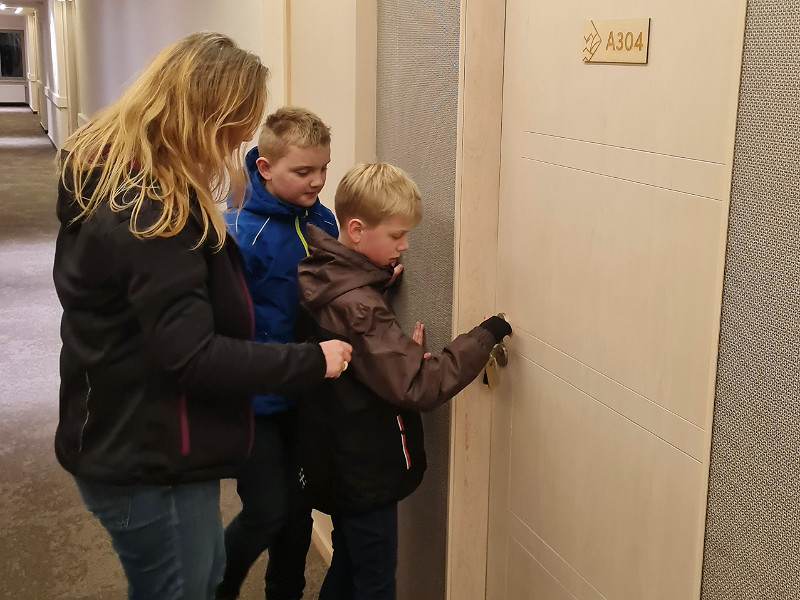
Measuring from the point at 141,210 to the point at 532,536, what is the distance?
3.28 feet

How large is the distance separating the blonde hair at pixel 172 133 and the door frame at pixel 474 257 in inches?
19.1

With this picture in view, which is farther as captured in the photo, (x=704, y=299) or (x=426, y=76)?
(x=426, y=76)

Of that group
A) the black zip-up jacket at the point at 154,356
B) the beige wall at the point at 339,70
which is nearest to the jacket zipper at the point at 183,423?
the black zip-up jacket at the point at 154,356

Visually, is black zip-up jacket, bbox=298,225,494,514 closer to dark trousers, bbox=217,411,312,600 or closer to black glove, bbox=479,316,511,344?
black glove, bbox=479,316,511,344

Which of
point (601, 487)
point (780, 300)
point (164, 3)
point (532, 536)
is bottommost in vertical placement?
point (532, 536)

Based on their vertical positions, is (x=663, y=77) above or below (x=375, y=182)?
above

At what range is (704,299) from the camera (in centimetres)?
134

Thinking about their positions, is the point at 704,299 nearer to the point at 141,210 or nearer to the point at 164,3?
the point at 141,210

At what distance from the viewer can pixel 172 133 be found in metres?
1.50

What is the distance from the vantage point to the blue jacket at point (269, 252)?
2055mm

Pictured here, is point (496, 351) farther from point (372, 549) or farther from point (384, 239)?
point (372, 549)

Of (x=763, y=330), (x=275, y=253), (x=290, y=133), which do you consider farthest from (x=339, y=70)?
(x=763, y=330)

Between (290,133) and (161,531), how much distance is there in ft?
2.86

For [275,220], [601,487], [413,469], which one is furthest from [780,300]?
[275,220]
